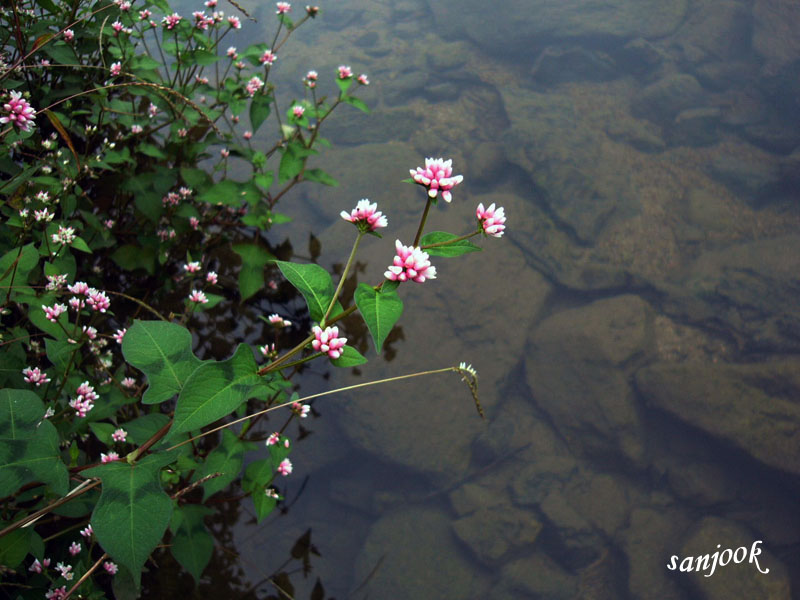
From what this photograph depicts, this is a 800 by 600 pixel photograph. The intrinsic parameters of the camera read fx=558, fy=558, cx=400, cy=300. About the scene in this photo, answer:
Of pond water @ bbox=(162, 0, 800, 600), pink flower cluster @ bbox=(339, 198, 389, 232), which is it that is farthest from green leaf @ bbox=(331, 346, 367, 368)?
pond water @ bbox=(162, 0, 800, 600)

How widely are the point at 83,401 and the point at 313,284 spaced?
3.94ft

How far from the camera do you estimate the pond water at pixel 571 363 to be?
3279 mm

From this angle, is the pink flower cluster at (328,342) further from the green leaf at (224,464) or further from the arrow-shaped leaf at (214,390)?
the green leaf at (224,464)

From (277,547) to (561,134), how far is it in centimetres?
456

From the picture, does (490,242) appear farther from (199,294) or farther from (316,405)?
(199,294)

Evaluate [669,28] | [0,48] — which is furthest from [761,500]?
[669,28]

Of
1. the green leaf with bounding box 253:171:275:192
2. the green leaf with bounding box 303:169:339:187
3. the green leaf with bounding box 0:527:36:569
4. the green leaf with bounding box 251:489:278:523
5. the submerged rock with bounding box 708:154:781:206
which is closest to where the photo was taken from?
the green leaf with bounding box 0:527:36:569

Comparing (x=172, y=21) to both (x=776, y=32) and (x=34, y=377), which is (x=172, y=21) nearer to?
(x=34, y=377)

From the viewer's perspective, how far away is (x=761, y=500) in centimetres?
341

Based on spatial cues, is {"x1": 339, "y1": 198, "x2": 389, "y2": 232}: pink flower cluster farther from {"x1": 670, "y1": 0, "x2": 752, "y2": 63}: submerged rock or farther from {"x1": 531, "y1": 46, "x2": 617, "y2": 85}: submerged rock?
{"x1": 670, "y1": 0, "x2": 752, "y2": 63}: submerged rock

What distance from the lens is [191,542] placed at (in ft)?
7.38

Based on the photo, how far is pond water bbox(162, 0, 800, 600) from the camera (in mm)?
3279

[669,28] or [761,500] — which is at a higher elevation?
[669,28]

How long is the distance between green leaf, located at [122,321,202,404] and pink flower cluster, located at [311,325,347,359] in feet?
1.17
